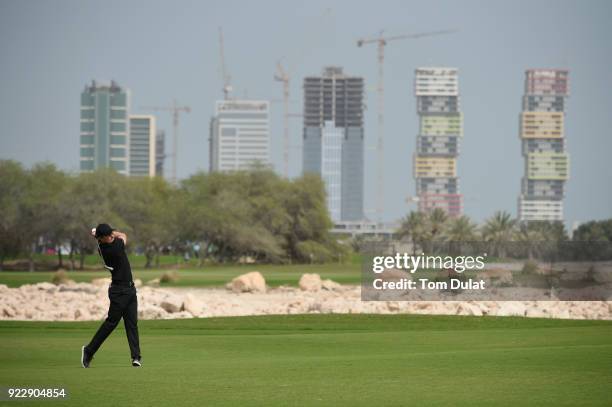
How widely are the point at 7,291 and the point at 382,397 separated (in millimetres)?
42241

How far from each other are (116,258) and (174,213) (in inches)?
3885

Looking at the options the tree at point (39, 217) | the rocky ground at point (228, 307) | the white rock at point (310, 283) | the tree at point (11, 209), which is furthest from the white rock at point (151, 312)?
the tree at point (39, 217)

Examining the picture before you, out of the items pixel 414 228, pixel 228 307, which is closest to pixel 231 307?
pixel 228 307

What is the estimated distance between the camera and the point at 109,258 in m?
15.8

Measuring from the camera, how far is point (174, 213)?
114 metres

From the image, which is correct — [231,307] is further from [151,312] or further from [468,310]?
Result: [468,310]

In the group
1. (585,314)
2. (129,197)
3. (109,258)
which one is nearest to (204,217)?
(129,197)

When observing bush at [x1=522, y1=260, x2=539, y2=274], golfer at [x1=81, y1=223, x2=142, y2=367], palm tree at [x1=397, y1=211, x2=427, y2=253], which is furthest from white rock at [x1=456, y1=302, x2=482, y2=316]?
palm tree at [x1=397, y1=211, x2=427, y2=253]

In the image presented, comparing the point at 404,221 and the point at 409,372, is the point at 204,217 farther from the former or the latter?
the point at 409,372

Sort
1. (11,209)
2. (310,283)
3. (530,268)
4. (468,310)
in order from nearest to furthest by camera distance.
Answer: (468,310) < (530,268) < (310,283) < (11,209)

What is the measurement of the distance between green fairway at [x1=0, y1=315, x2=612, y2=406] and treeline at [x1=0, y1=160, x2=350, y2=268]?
71433 millimetres

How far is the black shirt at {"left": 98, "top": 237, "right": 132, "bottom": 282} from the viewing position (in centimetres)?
1570

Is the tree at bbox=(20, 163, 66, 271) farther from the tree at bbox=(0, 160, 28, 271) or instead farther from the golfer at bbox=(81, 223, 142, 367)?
the golfer at bbox=(81, 223, 142, 367)

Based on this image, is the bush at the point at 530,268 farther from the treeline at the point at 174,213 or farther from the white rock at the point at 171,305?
the treeline at the point at 174,213
